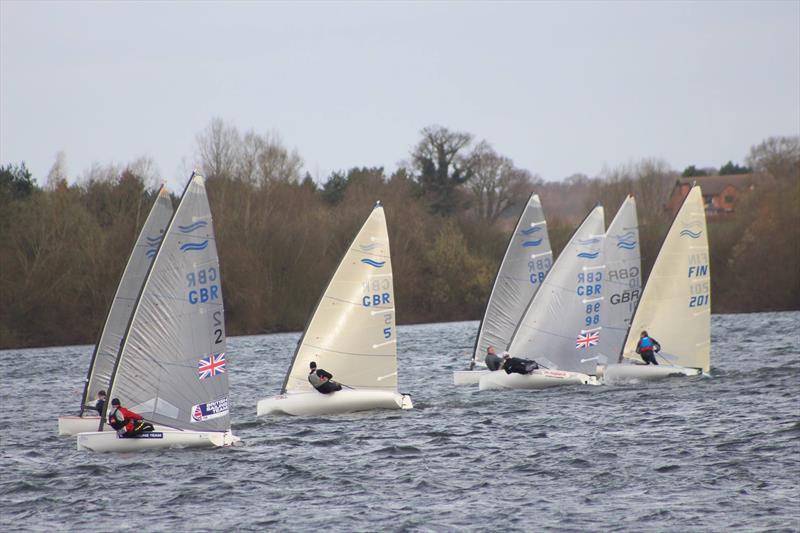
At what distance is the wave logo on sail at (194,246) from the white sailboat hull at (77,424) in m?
6.37

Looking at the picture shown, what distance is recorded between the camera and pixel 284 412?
2973cm

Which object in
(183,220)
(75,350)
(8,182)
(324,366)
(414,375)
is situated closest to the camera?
(183,220)

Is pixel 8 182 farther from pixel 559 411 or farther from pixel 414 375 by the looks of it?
pixel 559 411

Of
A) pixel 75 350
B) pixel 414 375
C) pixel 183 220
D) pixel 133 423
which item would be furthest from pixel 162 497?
pixel 75 350

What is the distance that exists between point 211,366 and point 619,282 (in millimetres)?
16886

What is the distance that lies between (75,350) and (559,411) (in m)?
39.6

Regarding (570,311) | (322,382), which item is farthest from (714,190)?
(322,382)

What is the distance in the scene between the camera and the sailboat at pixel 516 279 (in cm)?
3962

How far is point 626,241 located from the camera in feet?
125

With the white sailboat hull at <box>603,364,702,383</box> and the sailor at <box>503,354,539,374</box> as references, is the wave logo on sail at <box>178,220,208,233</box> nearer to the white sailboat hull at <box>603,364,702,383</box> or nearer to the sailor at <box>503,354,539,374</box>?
the sailor at <box>503,354,539,374</box>

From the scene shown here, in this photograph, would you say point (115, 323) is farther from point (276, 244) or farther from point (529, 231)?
point (276, 244)

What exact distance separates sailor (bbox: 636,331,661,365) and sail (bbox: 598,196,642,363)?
3.27ft

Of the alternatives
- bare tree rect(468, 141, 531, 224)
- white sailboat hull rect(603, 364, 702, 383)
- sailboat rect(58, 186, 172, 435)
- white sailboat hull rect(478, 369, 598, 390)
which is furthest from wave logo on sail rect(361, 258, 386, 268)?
bare tree rect(468, 141, 531, 224)

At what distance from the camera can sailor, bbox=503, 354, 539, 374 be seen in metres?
34.3
